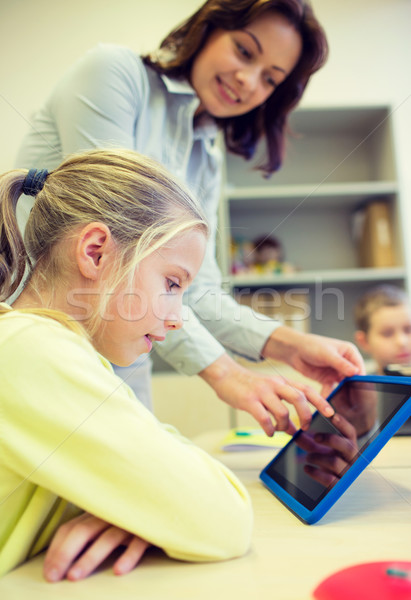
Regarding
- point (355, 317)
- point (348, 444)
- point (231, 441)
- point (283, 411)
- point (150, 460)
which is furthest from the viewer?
point (355, 317)

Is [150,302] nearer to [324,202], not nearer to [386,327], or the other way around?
[386,327]

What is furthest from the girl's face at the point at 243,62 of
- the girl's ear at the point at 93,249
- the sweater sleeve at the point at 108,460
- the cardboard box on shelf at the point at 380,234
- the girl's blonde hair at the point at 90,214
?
the cardboard box on shelf at the point at 380,234

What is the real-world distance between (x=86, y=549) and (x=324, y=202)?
2.13 m

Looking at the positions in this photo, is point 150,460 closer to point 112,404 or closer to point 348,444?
point 112,404

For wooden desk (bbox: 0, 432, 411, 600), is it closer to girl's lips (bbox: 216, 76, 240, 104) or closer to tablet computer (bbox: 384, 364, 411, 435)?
tablet computer (bbox: 384, 364, 411, 435)

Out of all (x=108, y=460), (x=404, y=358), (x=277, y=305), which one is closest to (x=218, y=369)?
(x=108, y=460)

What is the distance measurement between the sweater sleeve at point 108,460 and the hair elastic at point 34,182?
0.31 metres

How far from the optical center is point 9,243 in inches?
26.0

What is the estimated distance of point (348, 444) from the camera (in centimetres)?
63

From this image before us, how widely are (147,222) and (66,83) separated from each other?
1.32 feet

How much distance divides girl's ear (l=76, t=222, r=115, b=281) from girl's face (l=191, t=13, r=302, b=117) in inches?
21.8

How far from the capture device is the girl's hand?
0.42 meters

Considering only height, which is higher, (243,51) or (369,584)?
(243,51)

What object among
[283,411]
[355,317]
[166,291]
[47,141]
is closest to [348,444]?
[283,411]
